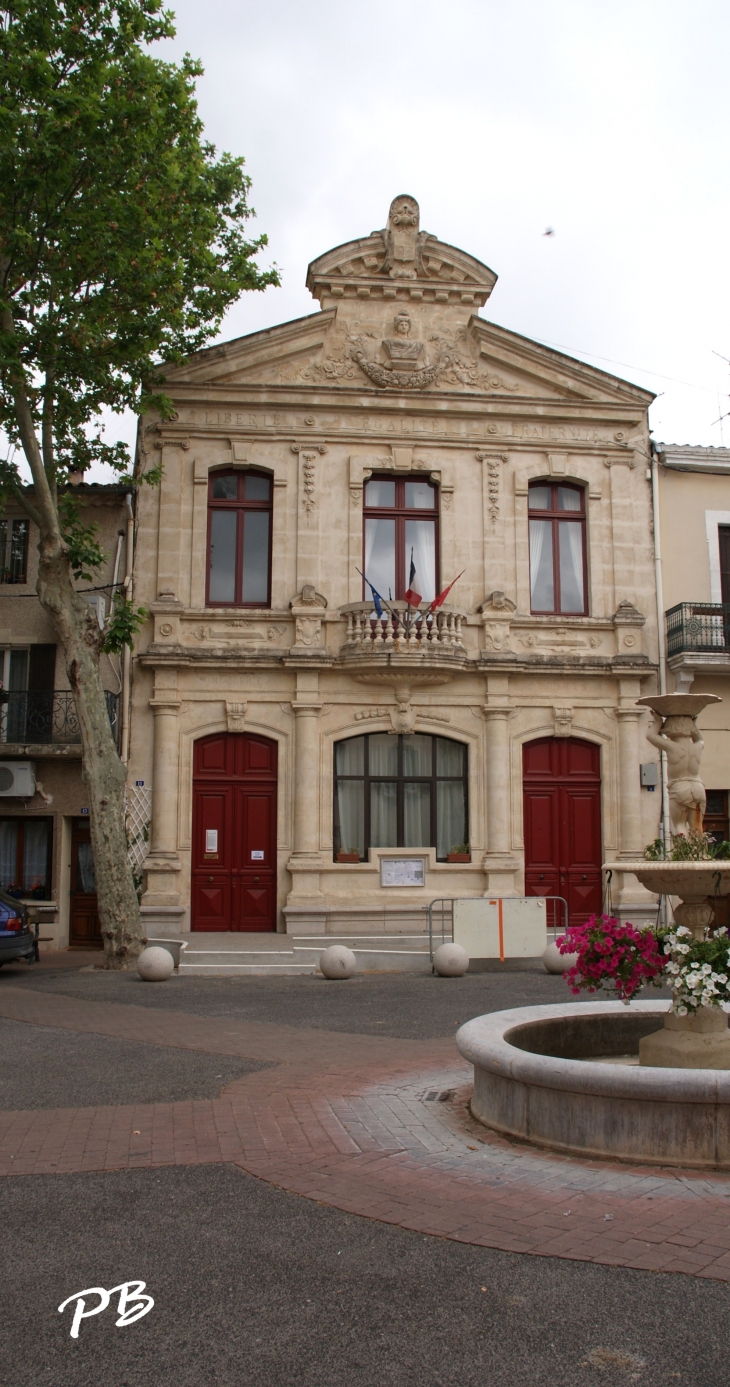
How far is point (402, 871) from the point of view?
21.4 meters

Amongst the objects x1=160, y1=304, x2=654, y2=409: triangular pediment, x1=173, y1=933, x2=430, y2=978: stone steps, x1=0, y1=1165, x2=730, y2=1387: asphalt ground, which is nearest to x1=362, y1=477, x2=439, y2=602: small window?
x1=160, y1=304, x2=654, y2=409: triangular pediment

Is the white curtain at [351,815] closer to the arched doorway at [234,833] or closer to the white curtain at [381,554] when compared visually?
the arched doorway at [234,833]

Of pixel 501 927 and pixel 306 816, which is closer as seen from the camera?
pixel 501 927

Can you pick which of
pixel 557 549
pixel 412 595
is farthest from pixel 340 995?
pixel 557 549

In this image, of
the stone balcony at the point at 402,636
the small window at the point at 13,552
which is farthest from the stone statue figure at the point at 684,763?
the small window at the point at 13,552

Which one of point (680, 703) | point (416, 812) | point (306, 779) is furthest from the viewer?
point (416, 812)

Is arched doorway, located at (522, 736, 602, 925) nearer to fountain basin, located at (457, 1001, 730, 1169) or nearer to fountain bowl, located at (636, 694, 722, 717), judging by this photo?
fountain bowl, located at (636, 694, 722, 717)

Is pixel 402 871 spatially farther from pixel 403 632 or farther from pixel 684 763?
pixel 684 763

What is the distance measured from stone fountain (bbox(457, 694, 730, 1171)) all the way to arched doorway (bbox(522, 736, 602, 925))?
1249 centimetres

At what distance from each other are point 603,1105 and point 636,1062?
231cm

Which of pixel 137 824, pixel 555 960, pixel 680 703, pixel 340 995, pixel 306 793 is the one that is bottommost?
pixel 340 995

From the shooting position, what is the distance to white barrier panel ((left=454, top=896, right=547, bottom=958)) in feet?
57.9

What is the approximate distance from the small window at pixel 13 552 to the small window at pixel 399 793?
7.53 m

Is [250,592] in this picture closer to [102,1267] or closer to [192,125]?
[192,125]
